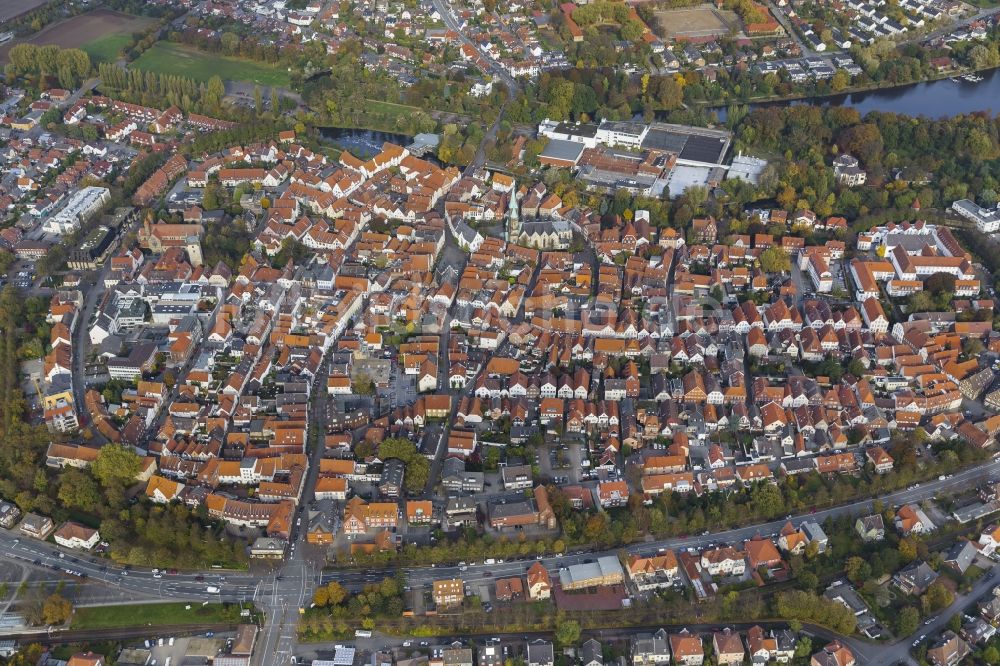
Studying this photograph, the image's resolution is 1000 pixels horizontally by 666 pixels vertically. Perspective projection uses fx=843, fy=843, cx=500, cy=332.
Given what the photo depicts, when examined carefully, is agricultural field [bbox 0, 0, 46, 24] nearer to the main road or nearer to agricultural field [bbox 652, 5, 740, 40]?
agricultural field [bbox 652, 5, 740, 40]

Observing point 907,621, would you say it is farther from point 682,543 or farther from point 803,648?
point 682,543

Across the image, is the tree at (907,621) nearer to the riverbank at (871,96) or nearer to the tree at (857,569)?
the tree at (857,569)

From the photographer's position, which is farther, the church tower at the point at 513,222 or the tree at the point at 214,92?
the tree at the point at 214,92

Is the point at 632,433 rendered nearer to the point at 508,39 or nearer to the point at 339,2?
the point at 508,39

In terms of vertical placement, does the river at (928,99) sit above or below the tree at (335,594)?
above

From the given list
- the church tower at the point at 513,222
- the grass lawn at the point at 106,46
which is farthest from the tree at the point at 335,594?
the grass lawn at the point at 106,46

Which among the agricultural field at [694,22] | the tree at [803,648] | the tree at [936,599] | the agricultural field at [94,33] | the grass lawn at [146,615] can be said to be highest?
the agricultural field at [694,22]

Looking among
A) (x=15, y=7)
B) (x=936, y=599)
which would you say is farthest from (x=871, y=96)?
(x=15, y=7)
